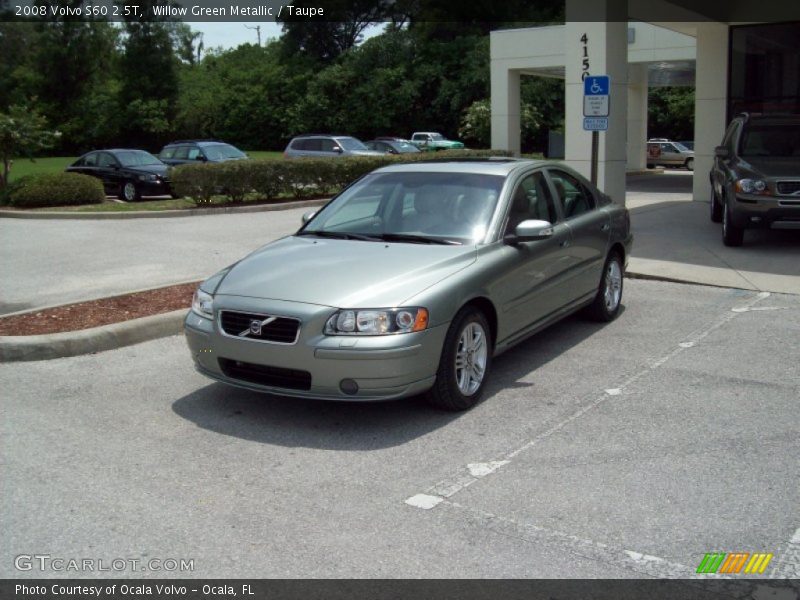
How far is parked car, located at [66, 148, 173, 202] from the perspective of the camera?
75.5ft

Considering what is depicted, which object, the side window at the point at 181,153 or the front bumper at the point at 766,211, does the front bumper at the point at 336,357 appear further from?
the side window at the point at 181,153

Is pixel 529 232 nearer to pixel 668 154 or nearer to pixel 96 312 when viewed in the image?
pixel 96 312

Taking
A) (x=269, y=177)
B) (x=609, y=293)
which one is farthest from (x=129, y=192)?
(x=609, y=293)

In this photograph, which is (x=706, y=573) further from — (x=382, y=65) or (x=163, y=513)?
(x=382, y=65)

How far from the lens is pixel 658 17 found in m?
17.0

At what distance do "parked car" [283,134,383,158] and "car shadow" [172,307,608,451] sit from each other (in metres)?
22.6

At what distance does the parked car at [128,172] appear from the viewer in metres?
23.0

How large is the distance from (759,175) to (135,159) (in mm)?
17209

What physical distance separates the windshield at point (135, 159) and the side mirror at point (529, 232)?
19.0m

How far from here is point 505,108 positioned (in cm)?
3016

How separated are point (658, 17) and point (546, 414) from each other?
43.3ft

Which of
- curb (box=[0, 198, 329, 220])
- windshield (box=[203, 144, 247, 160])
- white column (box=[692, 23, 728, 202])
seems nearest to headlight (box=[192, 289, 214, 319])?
curb (box=[0, 198, 329, 220])

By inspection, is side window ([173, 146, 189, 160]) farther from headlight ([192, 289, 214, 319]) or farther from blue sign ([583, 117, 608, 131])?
headlight ([192, 289, 214, 319])
